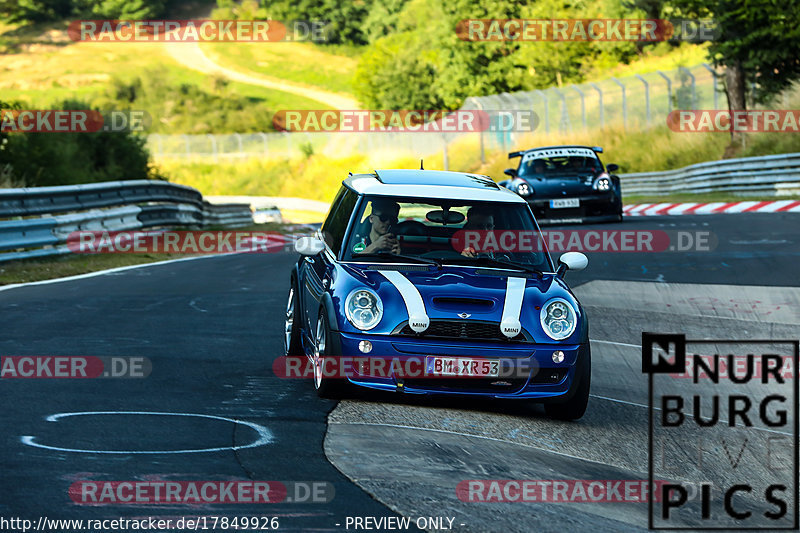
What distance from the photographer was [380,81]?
85312 mm

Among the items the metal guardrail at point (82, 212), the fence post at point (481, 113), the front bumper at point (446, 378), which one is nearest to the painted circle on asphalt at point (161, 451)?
the front bumper at point (446, 378)

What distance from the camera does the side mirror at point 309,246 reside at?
26.6ft

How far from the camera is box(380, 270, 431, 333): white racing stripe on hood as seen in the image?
23.2 feet

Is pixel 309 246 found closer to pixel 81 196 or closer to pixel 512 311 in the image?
pixel 512 311

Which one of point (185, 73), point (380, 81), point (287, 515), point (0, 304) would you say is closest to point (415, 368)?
point (287, 515)

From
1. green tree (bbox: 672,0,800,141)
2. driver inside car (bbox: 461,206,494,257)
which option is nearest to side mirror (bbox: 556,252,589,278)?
driver inside car (bbox: 461,206,494,257)

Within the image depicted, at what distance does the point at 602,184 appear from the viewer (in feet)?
71.9

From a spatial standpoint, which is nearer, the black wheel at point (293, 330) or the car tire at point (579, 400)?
the car tire at point (579, 400)

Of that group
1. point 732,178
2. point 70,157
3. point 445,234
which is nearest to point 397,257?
point 445,234

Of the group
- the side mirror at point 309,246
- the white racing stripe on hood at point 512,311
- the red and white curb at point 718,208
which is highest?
the side mirror at point 309,246

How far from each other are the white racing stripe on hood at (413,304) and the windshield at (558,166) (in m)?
15.3

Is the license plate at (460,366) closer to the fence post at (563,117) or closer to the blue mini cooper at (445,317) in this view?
the blue mini cooper at (445,317)

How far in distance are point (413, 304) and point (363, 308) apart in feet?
1.03

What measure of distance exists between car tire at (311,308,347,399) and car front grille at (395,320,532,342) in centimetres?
46
